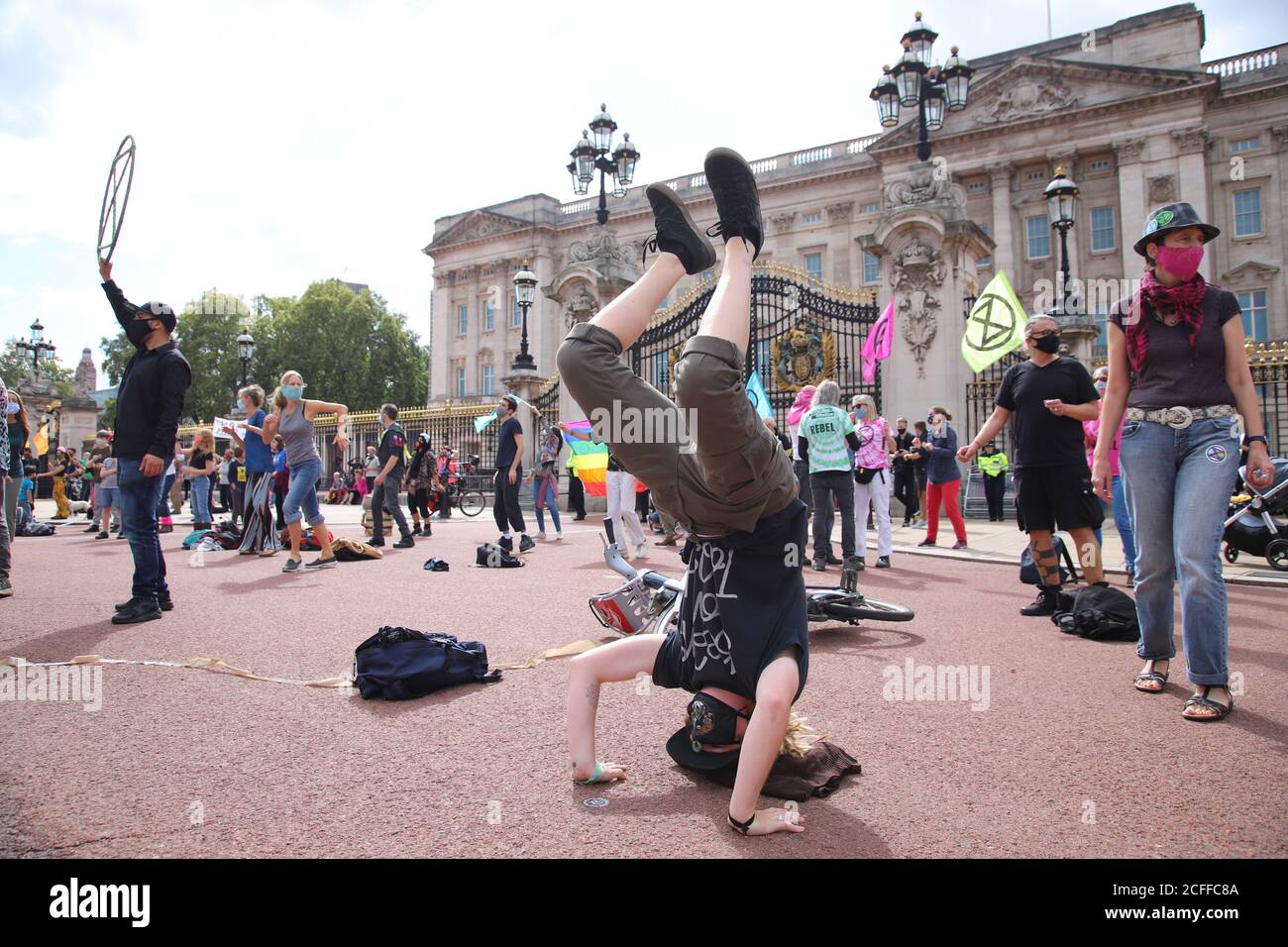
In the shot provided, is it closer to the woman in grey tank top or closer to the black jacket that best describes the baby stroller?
the woman in grey tank top

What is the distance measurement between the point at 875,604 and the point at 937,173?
12.9 metres

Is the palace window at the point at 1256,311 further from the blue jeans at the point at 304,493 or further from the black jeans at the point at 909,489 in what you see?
the blue jeans at the point at 304,493

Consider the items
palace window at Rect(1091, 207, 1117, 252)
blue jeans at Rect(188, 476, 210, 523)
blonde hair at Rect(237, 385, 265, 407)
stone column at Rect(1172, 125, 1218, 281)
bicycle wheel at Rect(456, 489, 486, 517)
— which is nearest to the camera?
blonde hair at Rect(237, 385, 265, 407)

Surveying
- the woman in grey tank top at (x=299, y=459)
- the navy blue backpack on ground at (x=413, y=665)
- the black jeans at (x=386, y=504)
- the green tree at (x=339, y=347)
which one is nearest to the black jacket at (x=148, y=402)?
the woman in grey tank top at (x=299, y=459)

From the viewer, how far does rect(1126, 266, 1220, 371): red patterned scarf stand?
155 inches

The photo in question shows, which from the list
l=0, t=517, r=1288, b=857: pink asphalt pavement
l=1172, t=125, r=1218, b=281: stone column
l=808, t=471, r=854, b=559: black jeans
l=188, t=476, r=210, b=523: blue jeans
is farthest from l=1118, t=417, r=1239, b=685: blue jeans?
l=1172, t=125, r=1218, b=281: stone column

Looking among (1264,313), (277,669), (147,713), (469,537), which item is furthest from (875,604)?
(1264,313)

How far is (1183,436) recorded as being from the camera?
3873 millimetres

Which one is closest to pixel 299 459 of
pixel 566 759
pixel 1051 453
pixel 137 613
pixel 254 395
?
pixel 254 395

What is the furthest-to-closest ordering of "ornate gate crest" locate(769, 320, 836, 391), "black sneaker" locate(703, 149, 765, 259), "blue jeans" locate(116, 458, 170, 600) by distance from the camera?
"ornate gate crest" locate(769, 320, 836, 391), "blue jeans" locate(116, 458, 170, 600), "black sneaker" locate(703, 149, 765, 259)

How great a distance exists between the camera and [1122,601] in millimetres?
5406

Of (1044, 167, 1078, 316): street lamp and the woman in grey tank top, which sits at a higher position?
(1044, 167, 1078, 316): street lamp

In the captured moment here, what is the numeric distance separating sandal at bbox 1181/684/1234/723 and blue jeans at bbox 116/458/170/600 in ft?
21.0
